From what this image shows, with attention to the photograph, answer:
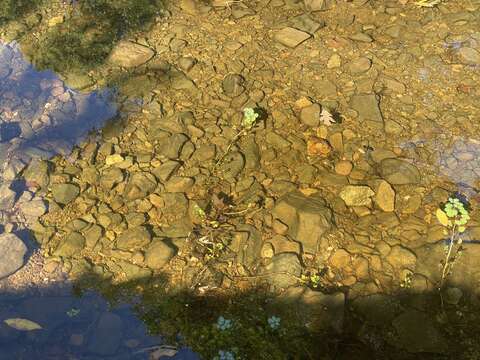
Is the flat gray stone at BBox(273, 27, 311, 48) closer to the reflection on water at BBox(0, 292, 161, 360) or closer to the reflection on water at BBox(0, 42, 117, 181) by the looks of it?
the reflection on water at BBox(0, 42, 117, 181)

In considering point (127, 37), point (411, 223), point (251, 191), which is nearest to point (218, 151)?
point (251, 191)

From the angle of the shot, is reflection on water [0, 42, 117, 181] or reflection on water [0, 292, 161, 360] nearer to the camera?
reflection on water [0, 292, 161, 360]

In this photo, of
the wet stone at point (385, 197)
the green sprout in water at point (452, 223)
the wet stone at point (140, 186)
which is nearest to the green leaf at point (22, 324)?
the wet stone at point (140, 186)

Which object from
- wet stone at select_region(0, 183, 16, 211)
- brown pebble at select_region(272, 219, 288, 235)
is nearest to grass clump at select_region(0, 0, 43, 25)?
wet stone at select_region(0, 183, 16, 211)

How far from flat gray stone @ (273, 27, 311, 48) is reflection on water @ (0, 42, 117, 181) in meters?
2.08

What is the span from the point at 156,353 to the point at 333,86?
3.19 m

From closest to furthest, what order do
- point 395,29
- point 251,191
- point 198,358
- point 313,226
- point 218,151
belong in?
point 198,358
point 313,226
point 251,191
point 218,151
point 395,29

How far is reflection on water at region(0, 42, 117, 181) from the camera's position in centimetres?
443

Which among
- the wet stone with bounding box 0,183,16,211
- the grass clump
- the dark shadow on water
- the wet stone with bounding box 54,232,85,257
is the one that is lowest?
the dark shadow on water

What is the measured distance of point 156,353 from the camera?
3.17 meters

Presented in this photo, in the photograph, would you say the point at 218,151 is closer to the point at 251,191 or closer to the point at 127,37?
the point at 251,191

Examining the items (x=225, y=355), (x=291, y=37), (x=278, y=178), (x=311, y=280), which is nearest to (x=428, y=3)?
(x=291, y=37)

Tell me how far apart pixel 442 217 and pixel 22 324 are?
3391 mm

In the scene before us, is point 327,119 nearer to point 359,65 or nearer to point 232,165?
point 359,65
